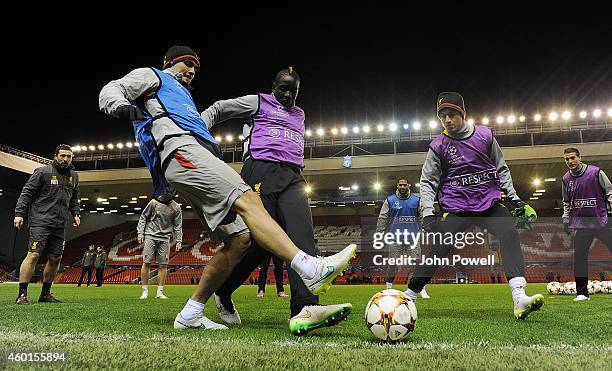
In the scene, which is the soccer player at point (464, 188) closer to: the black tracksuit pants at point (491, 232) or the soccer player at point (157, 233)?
the black tracksuit pants at point (491, 232)

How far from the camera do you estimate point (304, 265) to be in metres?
2.60

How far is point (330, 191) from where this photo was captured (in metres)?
33.3

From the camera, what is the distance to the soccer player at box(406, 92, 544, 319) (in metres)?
4.37

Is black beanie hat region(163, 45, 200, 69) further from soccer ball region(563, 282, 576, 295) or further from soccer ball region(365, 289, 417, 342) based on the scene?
soccer ball region(563, 282, 576, 295)

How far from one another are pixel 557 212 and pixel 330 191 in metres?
16.7

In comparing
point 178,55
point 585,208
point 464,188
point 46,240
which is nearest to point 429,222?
point 464,188

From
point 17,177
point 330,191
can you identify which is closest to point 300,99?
point 330,191

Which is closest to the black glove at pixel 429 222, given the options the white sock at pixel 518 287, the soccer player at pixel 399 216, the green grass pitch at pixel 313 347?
the white sock at pixel 518 287

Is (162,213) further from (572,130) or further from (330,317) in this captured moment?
(572,130)

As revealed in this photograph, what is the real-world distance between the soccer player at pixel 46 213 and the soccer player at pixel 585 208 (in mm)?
8109

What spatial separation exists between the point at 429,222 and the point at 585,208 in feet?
14.1

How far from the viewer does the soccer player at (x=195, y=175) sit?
270 cm

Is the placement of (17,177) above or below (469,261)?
above

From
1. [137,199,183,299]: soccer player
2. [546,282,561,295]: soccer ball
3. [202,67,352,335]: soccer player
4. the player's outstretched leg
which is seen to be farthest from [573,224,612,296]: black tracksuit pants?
[137,199,183,299]: soccer player
